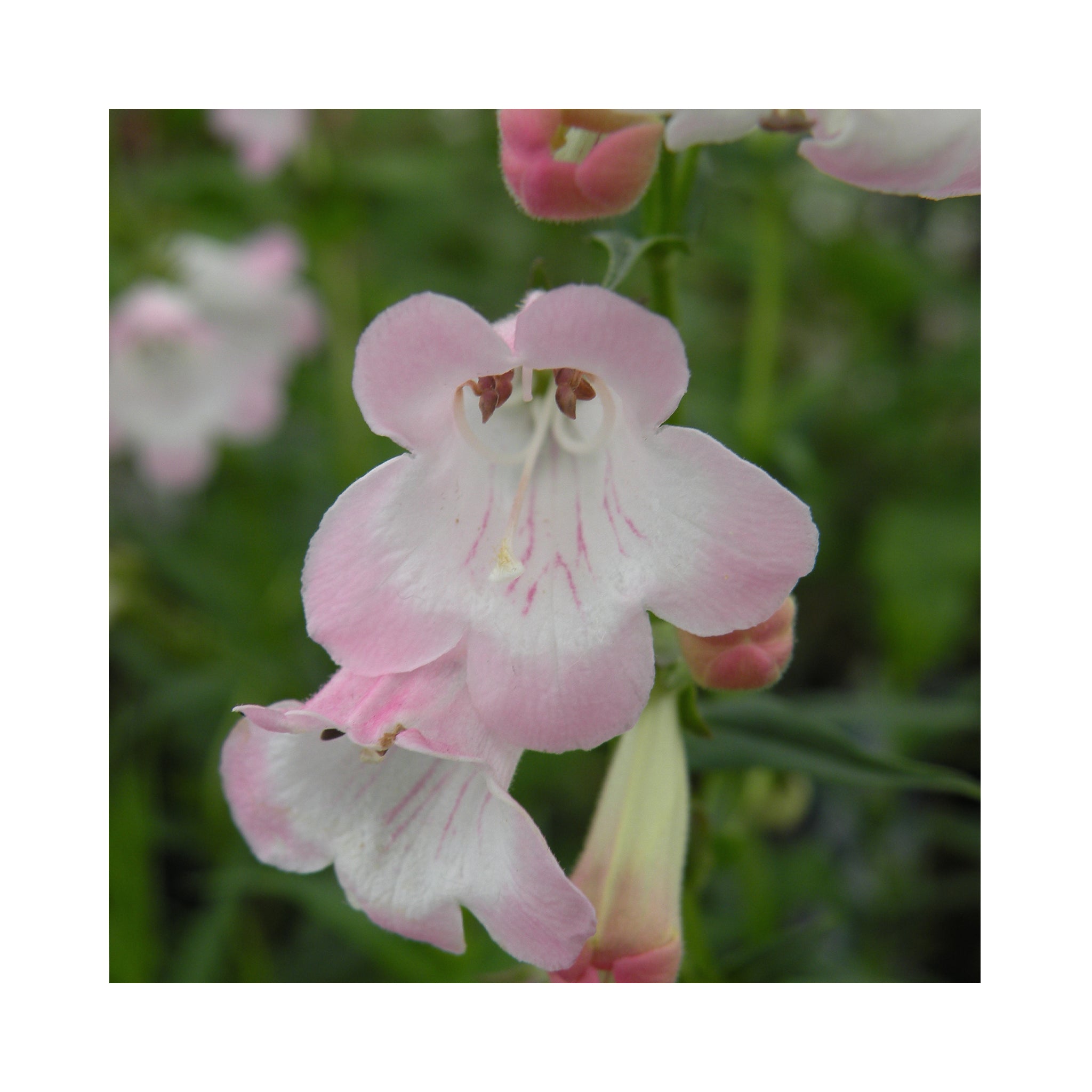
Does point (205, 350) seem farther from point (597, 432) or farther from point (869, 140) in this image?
point (869, 140)

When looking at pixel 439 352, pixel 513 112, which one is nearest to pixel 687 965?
pixel 439 352

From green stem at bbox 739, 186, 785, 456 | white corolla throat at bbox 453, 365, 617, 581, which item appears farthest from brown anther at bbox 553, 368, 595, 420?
green stem at bbox 739, 186, 785, 456

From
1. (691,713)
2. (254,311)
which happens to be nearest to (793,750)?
(691,713)

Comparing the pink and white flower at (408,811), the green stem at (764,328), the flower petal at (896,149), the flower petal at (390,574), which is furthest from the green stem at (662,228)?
the green stem at (764,328)

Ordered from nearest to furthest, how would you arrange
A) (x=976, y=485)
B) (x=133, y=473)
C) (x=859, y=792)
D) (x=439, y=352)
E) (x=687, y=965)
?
(x=439, y=352) < (x=687, y=965) < (x=859, y=792) < (x=976, y=485) < (x=133, y=473)

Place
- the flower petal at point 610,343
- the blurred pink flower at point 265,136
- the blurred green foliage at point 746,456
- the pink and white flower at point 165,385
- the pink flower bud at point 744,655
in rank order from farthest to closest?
the pink and white flower at point 165,385 → the blurred pink flower at point 265,136 → the blurred green foliage at point 746,456 → the pink flower bud at point 744,655 → the flower petal at point 610,343

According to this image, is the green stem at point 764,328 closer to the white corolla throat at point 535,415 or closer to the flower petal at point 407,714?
the white corolla throat at point 535,415
